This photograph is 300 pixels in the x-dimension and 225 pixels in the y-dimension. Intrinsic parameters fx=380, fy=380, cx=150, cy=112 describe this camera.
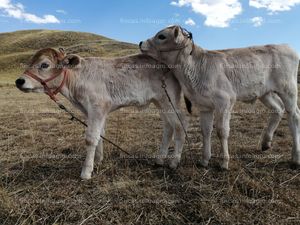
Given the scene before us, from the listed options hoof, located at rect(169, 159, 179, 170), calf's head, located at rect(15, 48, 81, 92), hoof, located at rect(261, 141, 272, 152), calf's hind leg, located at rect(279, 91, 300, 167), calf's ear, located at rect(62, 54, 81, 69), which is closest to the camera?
calf's head, located at rect(15, 48, 81, 92)

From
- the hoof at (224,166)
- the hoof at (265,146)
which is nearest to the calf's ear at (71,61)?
the hoof at (224,166)

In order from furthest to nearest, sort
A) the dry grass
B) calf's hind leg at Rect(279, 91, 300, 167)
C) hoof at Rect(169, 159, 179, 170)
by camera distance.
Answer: calf's hind leg at Rect(279, 91, 300, 167)
hoof at Rect(169, 159, 179, 170)
the dry grass

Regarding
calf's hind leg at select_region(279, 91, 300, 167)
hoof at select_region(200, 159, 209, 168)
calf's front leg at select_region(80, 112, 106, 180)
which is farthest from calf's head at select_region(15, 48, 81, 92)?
calf's hind leg at select_region(279, 91, 300, 167)

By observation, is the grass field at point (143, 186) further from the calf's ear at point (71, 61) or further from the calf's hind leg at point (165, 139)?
the calf's ear at point (71, 61)

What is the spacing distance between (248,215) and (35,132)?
8114mm

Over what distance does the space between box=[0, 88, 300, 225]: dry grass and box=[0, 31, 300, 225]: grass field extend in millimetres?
16

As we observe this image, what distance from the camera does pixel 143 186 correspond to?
6.97m

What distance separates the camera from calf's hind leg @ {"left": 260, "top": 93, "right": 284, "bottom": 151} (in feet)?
30.6

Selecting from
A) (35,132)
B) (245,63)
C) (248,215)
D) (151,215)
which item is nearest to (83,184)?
(151,215)

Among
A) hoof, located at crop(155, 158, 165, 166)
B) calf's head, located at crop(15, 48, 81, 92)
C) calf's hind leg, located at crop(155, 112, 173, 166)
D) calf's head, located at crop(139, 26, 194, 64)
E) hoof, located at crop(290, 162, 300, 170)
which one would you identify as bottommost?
hoof, located at crop(290, 162, 300, 170)

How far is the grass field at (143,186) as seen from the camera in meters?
5.85

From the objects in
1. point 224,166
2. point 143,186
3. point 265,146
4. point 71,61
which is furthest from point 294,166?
point 71,61

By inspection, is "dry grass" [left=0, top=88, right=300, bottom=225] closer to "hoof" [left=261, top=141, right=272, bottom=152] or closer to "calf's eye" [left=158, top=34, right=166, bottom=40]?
"hoof" [left=261, top=141, right=272, bottom=152]

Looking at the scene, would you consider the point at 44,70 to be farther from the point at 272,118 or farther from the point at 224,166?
the point at 272,118
